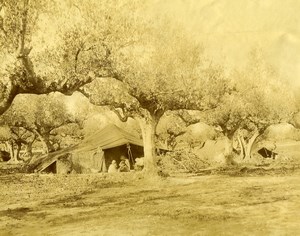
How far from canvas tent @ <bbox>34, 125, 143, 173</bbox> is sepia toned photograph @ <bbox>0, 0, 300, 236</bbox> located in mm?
100

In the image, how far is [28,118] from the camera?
5341cm

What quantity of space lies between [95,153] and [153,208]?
72.4ft

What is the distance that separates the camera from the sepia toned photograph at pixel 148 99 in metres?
14.4

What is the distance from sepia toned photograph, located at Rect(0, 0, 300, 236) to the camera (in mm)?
14383

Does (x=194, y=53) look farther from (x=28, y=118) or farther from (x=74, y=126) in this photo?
(x=74, y=126)

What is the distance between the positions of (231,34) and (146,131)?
16234 mm

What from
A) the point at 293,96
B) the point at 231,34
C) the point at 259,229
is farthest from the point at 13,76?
the point at 293,96

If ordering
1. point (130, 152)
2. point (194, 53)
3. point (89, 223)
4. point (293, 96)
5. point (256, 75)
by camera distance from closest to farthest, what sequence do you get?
point (89, 223), point (194, 53), point (130, 152), point (256, 75), point (293, 96)

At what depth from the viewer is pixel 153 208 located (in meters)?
16.1

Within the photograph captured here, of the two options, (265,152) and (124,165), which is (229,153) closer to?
(124,165)

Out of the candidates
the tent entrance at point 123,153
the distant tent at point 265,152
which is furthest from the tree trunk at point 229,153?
the distant tent at point 265,152

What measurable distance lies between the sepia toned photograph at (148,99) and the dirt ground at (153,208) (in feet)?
0.18

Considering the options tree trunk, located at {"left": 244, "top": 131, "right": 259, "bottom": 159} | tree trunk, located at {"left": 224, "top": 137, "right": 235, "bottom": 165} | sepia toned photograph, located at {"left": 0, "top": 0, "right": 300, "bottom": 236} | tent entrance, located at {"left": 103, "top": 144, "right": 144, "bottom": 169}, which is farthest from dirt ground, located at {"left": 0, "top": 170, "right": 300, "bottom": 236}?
tree trunk, located at {"left": 244, "top": 131, "right": 259, "bottom": 159}

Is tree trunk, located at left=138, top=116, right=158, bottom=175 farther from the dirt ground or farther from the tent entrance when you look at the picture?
the tent entrance
